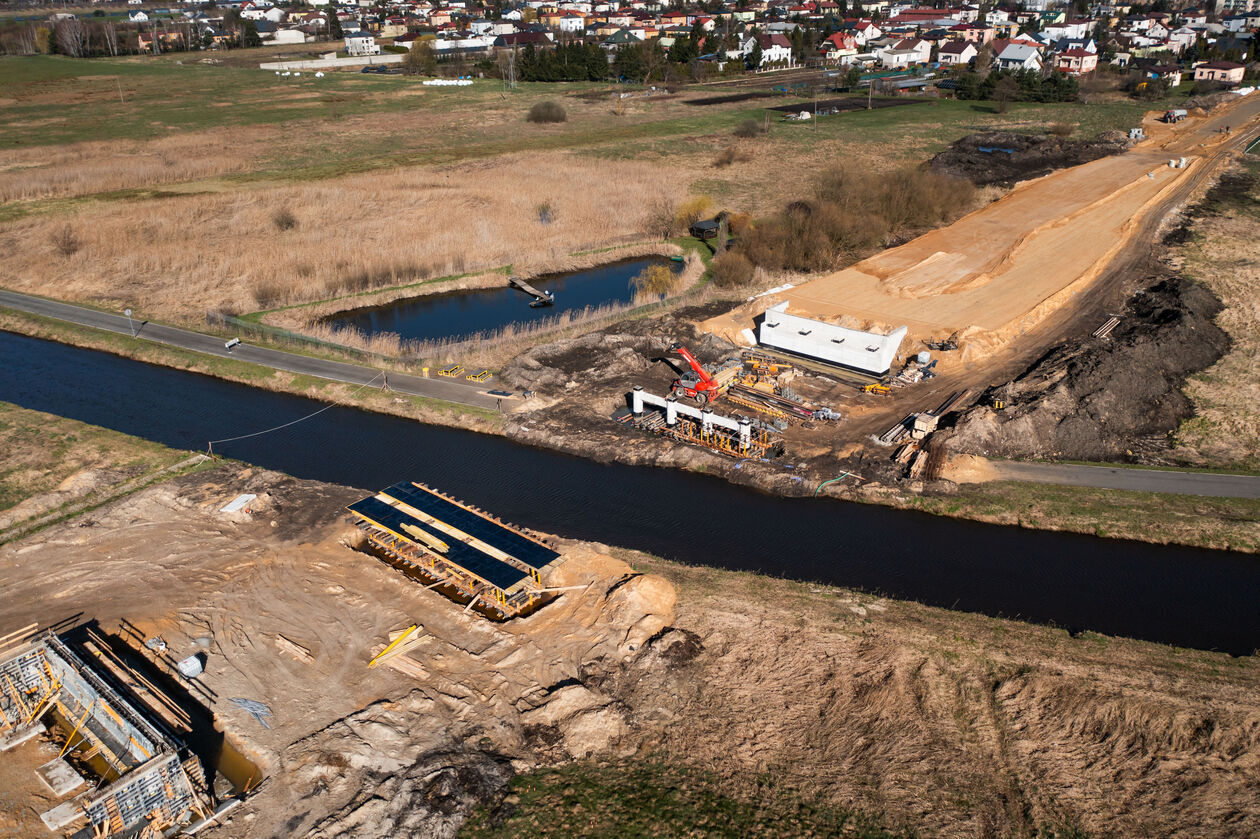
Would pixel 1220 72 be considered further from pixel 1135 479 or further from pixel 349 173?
pixel 349 173

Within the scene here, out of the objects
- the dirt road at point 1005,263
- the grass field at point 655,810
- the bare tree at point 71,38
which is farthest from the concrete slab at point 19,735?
the bare tree at point 71,38

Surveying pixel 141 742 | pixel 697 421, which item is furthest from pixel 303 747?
pixel 697 421

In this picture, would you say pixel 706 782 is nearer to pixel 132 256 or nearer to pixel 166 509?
pixel 166 509

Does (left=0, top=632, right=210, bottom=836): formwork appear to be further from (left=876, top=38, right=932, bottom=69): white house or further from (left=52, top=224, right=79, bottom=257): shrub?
(left=876, top=38, right=932, bottom=69): white house

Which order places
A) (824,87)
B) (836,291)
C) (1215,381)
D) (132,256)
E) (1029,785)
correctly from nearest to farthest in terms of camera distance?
1. (1029,785)
2. (1215,381)
3. (836,291)
4. (132,256)
5. (824,87)

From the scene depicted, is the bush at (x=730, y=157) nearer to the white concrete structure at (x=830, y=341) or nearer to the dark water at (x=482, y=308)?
the dark water at (x=482, y=308)

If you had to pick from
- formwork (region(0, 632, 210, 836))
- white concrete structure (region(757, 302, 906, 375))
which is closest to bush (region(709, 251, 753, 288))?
white concrete structure (region(757, 302, 906, 375))
